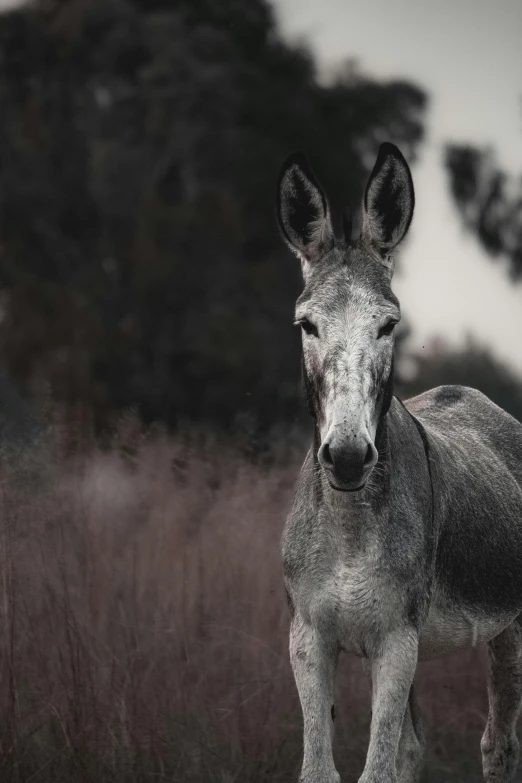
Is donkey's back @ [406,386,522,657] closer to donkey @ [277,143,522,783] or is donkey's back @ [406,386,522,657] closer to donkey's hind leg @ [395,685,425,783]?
donkey @ [277,143,522,783]

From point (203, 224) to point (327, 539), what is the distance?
17998mm

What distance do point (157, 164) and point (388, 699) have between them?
1947cm

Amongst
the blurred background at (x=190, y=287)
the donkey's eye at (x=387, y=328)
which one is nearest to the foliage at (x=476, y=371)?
the blurred background at (x=190, y=287)

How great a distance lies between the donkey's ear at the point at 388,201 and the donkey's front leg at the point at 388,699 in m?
1.50

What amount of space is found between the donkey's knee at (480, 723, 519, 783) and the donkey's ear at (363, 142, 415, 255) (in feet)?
9.06

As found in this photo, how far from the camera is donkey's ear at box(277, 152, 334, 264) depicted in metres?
4.82

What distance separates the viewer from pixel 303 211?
4.90m

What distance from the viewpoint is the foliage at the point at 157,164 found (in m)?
21.5

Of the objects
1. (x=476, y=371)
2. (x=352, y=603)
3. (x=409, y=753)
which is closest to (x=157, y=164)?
(x=476, y=371)

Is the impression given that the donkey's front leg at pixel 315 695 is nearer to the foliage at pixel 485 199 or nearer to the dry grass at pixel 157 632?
the dry grass at pixel 157 632

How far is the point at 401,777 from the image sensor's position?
5555 mm

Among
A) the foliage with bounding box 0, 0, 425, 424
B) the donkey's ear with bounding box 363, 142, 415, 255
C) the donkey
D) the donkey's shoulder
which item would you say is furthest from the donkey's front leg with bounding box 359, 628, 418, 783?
the foliage with bounding box 0, 0, 425, 424

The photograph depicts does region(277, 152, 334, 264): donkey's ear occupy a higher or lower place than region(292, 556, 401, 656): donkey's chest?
higher

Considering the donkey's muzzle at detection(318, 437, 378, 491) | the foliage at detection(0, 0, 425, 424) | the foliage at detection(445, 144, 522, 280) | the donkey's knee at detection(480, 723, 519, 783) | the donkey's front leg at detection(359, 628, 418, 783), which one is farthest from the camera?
the foliage at detection(0, 0, 425, 424)
